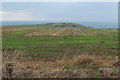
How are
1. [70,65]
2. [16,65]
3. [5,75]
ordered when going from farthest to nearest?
[70,65]
[16,65]
[5,75]

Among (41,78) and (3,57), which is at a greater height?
(3,57)

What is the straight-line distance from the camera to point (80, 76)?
6.46 metres

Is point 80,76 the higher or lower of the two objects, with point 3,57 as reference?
lower

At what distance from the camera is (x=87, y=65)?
8.05 m

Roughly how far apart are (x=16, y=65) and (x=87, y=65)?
107 inches

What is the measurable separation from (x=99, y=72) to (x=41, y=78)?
1920 millimetres

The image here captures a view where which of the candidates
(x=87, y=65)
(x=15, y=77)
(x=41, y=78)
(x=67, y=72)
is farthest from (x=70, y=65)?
(x=15, y=77)

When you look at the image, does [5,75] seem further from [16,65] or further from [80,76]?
[80,76]

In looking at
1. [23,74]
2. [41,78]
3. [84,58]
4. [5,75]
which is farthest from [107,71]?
[5,75]

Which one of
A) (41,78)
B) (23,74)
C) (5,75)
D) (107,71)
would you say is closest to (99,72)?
(107,71)

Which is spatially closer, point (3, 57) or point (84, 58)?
point (3, 57)

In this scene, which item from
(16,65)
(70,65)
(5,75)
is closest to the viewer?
(5,75)

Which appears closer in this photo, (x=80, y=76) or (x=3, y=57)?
(x=80, y=76)

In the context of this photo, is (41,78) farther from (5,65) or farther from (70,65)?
(70,65)
